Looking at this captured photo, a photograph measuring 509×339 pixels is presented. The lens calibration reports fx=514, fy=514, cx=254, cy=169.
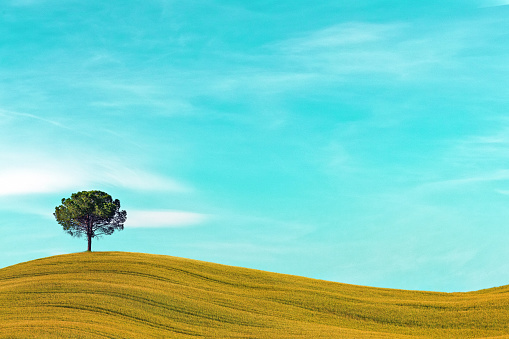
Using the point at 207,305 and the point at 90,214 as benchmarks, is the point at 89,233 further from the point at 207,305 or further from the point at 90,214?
the point at 207,305

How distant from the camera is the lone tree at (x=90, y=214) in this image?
43125 millimetres

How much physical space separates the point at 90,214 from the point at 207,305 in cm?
1549

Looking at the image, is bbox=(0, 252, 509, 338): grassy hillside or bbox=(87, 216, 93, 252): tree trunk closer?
bbox=(0, 252, 509, 338): grassy hillside

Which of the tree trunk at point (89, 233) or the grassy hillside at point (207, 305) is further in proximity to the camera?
the tree trunk at point (89, 233)

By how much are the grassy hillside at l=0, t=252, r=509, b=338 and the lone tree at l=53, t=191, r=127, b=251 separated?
240 centimetres

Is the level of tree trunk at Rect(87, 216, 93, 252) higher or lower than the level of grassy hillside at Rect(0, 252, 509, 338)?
higher

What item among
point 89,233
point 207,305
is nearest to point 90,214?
point 89,233

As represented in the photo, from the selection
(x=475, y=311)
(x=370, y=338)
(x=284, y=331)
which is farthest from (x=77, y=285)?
(x=475, y=311)

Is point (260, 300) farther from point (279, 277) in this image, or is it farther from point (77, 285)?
point (77, 285)

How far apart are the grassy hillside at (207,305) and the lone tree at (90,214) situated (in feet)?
7.87

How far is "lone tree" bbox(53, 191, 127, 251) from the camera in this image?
141ft

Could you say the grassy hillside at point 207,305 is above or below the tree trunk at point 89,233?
below

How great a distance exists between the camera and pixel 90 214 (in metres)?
43.4

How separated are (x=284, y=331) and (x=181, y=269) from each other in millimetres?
13569
